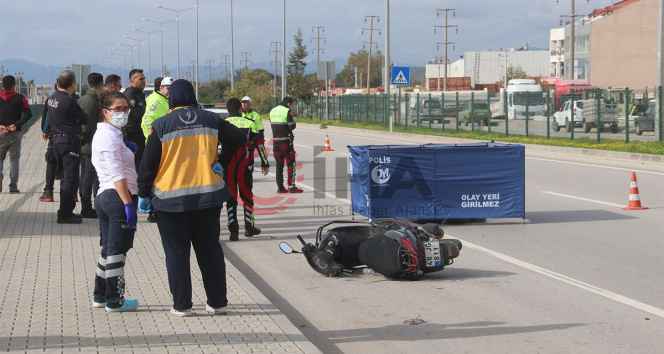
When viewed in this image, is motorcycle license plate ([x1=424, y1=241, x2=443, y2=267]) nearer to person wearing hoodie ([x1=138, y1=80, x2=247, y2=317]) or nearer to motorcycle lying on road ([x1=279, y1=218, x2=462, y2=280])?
motorcycle lying on road ([x1=279, y1=218, x2=462, y2=280])

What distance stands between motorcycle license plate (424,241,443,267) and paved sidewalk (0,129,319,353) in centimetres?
177

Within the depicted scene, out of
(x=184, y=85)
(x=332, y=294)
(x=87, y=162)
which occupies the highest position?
(x=184, y=85)

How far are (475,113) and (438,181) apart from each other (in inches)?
1136

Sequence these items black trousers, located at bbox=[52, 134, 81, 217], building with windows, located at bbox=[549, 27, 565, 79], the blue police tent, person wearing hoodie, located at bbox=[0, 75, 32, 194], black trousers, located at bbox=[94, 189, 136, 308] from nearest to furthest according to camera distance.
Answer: black trousers, located at bbox=[94, 189, 136, 308], black trousers, located at bbox=[52, 134, 81, 217], the blue police tent, person wearing hoodie, located at bbox=[0, 75, 32, 194], building with windows, located at bbox=[549, 27, 565, 79]

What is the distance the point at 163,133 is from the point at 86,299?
6.07ft

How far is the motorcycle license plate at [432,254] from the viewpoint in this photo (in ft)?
26.0

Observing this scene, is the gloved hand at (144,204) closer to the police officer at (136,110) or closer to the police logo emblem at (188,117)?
the police logo emblem at (188,117)

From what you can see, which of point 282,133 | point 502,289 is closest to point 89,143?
point 282,133

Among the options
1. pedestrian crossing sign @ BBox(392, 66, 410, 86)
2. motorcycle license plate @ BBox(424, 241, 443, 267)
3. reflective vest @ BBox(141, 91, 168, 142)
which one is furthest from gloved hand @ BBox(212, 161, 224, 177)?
pedestrian crossing sign @ BBox(392, 66, 410, 86)

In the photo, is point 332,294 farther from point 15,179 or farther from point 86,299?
point 15,179

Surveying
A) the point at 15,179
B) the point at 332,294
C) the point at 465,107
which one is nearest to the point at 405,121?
the point at 465,107

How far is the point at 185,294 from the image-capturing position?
20.5 ft

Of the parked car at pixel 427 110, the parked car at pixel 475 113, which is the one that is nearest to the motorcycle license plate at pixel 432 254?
the parked car at pixel 475 113

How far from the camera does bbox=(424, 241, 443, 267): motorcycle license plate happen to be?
7.93 m
